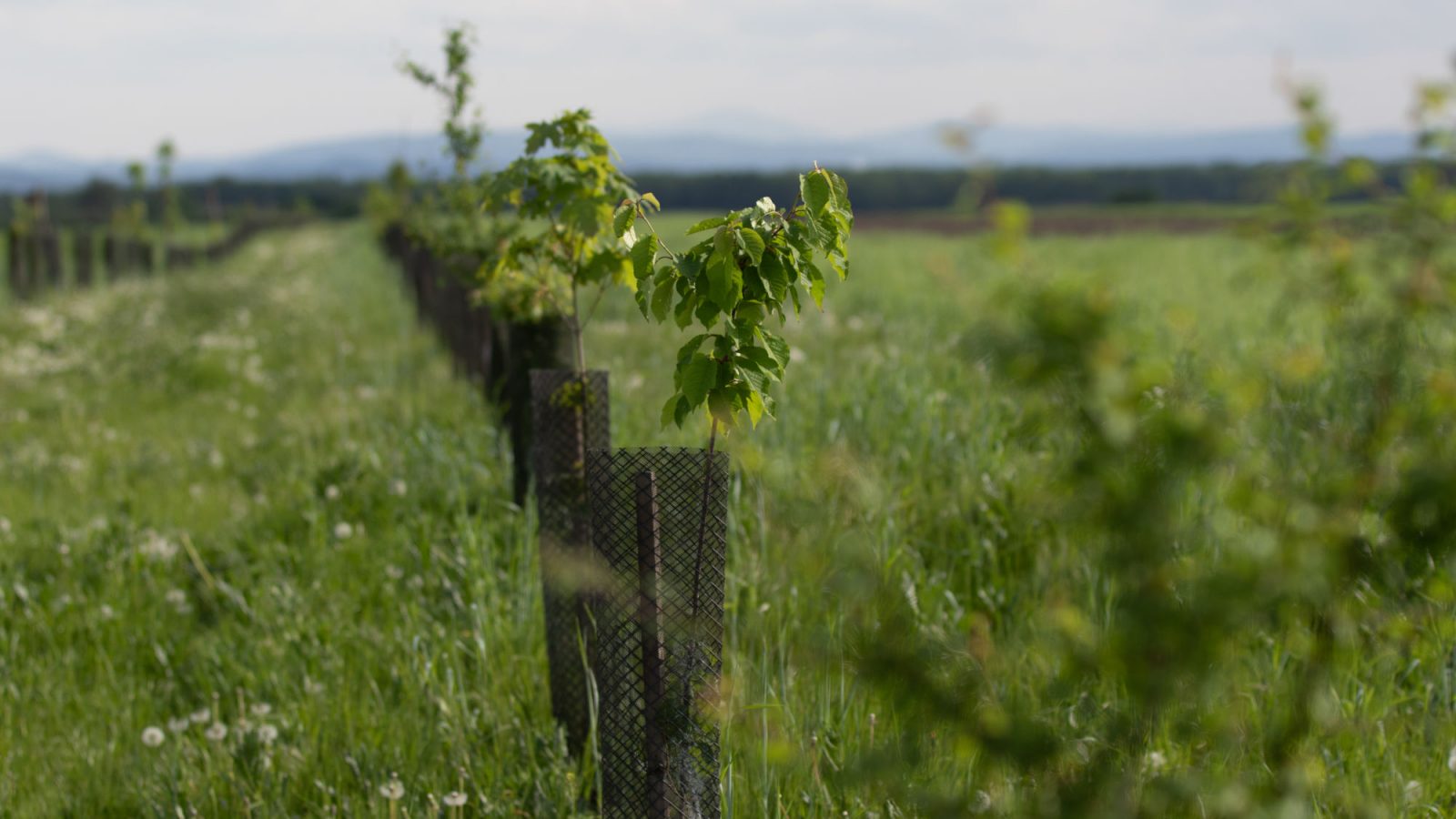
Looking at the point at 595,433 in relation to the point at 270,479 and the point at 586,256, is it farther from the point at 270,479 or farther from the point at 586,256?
the point at 270,479

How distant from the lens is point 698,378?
76.2 inches

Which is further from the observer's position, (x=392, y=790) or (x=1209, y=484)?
(x=392, y=790)

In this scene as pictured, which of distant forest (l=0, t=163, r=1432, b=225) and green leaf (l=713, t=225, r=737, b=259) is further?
distant forest (l=0, t=163, r=1432, b=225)

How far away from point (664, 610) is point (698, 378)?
0.51 m

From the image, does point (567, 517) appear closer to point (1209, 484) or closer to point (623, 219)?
point (623, 219)

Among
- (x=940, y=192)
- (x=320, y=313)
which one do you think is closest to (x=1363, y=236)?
(x=320, y=313)

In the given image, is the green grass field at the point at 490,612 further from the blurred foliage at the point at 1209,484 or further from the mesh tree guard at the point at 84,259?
the mesh tree guard at the point at 84,259

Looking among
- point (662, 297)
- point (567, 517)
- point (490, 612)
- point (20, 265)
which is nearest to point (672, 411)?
point (662, 297)

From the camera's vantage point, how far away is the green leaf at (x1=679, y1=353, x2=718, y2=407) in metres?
1.92

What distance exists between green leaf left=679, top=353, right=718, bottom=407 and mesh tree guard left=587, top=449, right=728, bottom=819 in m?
0.20

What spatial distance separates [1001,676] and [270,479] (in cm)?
424

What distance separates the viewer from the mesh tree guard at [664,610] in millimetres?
2092

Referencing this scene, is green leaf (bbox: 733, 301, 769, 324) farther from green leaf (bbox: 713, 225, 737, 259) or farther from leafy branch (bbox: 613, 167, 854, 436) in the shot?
green leaf (bbox: 713, 225, 737, 259)

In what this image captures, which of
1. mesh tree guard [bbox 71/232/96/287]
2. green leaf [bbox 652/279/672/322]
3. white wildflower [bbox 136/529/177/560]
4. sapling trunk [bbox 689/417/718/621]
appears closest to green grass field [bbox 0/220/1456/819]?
white wildflower [bbox 136/529/177/560]
